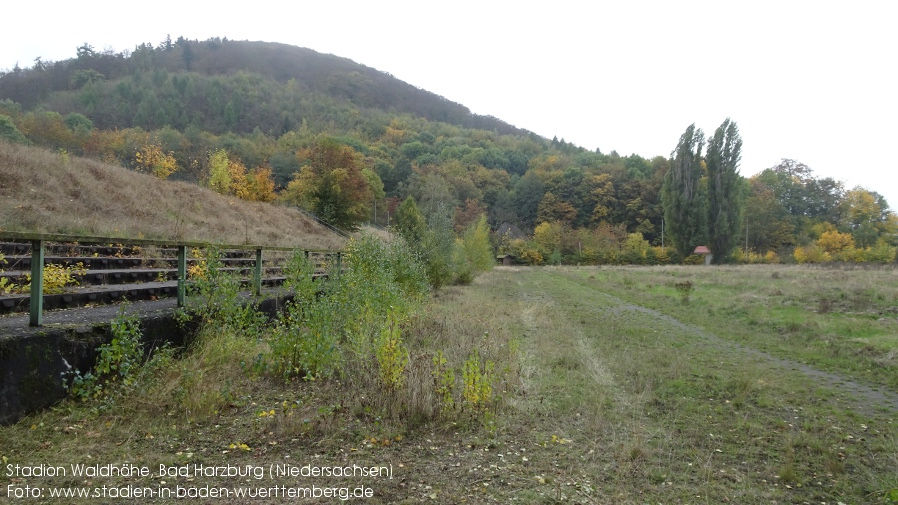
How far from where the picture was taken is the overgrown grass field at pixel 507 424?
390 centimetres

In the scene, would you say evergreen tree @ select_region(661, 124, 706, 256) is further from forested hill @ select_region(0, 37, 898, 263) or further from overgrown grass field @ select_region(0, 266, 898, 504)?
overgrown grass field @ select_region(0, 266, 898, 504)

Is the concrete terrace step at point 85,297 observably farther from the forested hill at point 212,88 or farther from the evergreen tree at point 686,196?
the forested hill at point 212,88

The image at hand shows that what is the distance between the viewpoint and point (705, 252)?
55531 millimetres

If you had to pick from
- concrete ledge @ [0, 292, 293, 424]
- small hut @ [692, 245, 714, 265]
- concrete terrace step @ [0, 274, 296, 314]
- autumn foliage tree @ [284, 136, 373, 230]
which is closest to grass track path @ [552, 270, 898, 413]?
concrete ledge @ [0, 292, 293, 424]

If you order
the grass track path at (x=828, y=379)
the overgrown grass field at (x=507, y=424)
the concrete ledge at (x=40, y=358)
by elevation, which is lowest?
the grass track path at (x=828, y=379)

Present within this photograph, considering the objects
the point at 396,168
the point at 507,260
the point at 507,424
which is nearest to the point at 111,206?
the point at 507,424

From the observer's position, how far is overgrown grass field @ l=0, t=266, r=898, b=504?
390cm

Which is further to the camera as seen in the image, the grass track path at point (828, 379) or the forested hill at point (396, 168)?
the forested hill at point (396, 168)

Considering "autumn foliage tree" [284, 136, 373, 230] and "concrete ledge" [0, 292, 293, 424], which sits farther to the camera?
"autumn foliage tree" [284, 136, 373, 230]

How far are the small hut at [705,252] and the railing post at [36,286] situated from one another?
59.9 metres

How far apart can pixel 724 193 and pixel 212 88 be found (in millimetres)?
102151

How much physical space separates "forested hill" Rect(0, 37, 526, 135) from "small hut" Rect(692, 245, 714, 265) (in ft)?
275

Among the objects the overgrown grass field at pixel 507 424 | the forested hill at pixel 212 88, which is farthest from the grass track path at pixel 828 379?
the forested hill at pixel 212 88

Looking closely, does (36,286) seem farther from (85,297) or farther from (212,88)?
(212,88)
